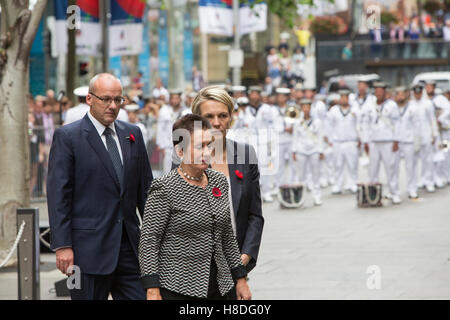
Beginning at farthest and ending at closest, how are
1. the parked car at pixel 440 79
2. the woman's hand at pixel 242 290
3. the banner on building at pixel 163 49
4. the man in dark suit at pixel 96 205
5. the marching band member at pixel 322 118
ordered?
the banner on building at pixel 163 49
the parked car at pixel 440 79
the marching band member at pixel 322 118
the man in dark suit at pixel 96 205
the woman's hand at pixel 242 290

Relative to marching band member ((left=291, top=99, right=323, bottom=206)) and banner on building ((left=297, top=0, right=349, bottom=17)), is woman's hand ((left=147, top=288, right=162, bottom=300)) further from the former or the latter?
banner on building ((left=297, top=0, right=349, bottom=17))

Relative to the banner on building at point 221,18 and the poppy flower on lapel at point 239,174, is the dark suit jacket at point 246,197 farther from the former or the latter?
the banner on building at point 221,18

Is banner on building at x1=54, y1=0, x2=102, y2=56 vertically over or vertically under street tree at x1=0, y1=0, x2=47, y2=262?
over

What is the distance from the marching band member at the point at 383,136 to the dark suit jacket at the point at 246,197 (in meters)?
13.1

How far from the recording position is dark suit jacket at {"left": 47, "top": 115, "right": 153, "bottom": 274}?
5922mm

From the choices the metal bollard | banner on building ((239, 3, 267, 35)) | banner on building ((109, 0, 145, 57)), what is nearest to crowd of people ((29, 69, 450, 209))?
banner on building ((109, 0, 145, 57))

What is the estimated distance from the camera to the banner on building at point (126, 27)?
21578mm

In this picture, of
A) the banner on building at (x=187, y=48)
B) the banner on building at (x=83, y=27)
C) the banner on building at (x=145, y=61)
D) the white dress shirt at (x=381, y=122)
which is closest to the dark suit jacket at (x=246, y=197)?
the white dress shirt at (x=381, y=122)

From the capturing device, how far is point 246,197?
562cm

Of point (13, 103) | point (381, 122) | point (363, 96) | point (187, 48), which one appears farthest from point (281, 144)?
point (187, 48)

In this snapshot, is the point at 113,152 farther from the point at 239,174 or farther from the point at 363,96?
the point at 363,96

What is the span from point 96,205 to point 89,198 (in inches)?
2.2

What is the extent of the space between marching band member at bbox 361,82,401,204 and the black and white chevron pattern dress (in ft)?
45.3
